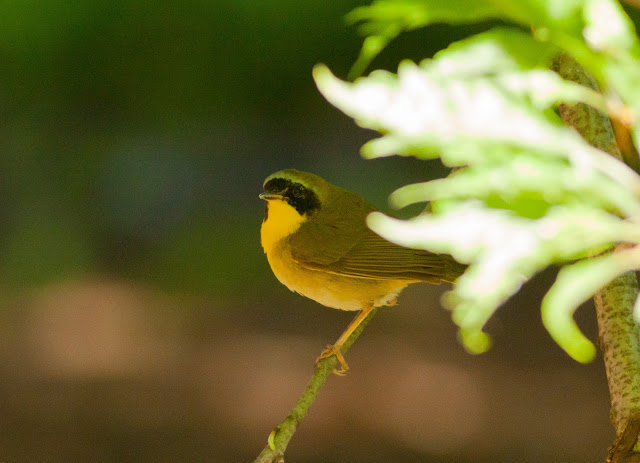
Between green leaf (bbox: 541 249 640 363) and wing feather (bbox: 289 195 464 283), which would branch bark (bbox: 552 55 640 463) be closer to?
green leaf (bbox: 541 249 640 363)

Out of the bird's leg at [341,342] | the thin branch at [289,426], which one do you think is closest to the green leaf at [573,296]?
the thin branch at [289,426]

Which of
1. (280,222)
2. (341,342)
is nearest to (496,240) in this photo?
(341,342)

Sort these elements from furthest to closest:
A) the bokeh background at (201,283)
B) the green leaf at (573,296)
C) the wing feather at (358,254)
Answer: the bokeh background at (201,283), the wing feather at (358,254), the green leaf at (573,296)

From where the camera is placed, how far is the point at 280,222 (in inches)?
114

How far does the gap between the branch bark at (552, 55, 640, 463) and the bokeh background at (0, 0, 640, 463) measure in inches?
149

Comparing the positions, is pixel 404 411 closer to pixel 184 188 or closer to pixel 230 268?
pixel 230 268

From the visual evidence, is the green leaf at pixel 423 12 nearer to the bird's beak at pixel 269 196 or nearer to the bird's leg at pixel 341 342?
the bird's leg at pixel 341 342

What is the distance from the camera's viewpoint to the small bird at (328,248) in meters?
2.64

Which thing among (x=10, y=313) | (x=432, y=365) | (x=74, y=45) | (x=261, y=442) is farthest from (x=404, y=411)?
(x=74, y=45)

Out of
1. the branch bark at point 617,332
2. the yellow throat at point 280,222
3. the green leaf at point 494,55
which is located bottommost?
the yellow throat at point 280,222

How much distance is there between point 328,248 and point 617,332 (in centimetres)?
144

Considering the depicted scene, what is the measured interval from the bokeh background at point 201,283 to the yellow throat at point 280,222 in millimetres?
2558

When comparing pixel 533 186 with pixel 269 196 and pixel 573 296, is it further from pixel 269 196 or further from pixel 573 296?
pixel 269 196

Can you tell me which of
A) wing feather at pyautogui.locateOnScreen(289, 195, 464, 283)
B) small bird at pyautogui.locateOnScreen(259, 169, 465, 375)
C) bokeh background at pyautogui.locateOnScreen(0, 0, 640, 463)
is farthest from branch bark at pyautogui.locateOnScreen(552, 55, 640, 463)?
bokeh background at pyautogui.locateOnScreen(0, 0, 640, 463)
